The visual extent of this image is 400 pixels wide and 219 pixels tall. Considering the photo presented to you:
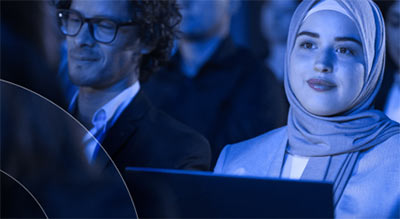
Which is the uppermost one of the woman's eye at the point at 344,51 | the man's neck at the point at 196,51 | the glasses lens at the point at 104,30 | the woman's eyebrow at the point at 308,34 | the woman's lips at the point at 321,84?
the woman's eyebrow at the point at 308,34

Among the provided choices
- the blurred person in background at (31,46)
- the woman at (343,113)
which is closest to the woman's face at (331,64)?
the woman at (343,113)

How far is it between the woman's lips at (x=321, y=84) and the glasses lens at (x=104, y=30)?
2.81 ft

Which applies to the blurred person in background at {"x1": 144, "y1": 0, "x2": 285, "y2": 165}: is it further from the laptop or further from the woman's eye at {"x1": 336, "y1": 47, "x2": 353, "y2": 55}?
the laptop

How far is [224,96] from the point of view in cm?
225

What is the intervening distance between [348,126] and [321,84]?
5.6 inches

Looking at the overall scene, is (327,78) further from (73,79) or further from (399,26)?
(73,79)

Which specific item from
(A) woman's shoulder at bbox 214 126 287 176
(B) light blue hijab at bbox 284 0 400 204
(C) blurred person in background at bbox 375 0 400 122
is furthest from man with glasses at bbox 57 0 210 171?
(C) blurred person in background at bbox 375 0 400 122

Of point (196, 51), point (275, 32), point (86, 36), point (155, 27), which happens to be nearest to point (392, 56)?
point (275, 32)

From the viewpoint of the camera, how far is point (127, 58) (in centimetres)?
211

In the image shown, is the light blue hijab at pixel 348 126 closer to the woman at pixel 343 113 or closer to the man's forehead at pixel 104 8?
the woman at pixel 343 113

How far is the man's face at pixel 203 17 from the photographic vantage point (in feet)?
7.26

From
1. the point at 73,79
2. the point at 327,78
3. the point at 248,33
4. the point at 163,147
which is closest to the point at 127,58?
the point at 73,79

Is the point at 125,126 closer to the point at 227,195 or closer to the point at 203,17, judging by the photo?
the point at 203,17

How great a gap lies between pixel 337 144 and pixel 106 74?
3.24 feet
